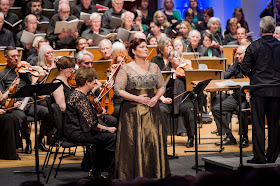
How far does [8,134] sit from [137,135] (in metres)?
2.26

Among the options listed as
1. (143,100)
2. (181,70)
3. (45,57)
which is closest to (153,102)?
(143,100)

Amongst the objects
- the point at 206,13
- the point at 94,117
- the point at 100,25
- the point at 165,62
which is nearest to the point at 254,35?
the point at 206,13

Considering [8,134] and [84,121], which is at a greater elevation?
[84,121]

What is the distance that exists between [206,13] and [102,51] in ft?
14.5

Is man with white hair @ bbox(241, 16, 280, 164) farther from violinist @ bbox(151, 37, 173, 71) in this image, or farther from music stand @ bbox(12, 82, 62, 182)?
violinist @ bbox(151, 37, 173, 71)

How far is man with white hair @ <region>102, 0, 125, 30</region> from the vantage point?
30.1ft

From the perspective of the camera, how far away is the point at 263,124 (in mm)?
4766

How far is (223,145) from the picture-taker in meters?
6.57

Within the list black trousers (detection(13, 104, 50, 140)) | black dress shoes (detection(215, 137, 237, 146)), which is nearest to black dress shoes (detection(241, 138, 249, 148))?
black dress shoes (detection(215, 137, 237, 146))

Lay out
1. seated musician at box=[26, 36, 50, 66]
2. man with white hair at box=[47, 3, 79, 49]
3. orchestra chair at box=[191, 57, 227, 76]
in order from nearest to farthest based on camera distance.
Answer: orchestra chair at box=[191, 57, 227, 76] < seated musician at box=[26, 36, 50, 66] < man with white hair at box=[47, 3, 79, 49]

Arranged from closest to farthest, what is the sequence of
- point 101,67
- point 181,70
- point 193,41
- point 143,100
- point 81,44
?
point 143,100 → point 181,70 → point 101,67 → point 81,44 → point 193,41

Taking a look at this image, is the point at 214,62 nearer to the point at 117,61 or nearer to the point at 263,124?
the point at 117,61

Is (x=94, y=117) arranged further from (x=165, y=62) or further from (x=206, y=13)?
(x=206, y=13)

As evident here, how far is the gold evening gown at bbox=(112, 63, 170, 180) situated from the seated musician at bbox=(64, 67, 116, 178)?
31cm
